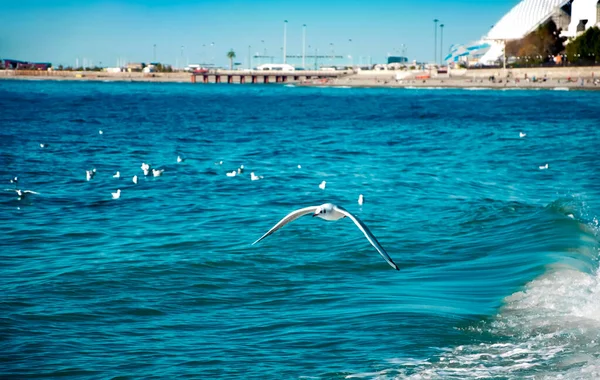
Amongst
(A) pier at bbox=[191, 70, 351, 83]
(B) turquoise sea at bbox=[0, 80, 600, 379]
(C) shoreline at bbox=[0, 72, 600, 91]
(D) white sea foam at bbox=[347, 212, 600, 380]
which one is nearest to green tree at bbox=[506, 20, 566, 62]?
(C) shoreline at bbox=[0, 72, 600, 91]

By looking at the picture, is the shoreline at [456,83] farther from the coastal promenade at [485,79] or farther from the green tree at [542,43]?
the green tree at [542,43]

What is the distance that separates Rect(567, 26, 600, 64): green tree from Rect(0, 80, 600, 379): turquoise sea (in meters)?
83.1

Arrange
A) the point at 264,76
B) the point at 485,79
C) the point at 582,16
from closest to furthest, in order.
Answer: the point at 582,16, the point at 485,79, the point at 264,76

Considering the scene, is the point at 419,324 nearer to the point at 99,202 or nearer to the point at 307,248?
the point at 307,248

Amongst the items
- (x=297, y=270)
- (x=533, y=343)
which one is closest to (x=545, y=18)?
(x=297, y=270)

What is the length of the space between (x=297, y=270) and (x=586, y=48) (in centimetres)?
10240

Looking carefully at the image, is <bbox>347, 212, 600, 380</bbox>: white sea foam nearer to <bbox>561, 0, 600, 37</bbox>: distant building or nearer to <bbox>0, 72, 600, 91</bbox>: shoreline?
<bbox>0, 72, 600, 91</bbox>: shoreline

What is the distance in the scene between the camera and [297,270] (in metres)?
13.5

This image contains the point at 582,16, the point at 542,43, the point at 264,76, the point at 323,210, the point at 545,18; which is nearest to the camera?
the point at 323,210

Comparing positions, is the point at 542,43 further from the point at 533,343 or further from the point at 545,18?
the point at 533,343

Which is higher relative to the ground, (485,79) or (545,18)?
(545,18)

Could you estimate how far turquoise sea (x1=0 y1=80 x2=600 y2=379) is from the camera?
9531 millimetres

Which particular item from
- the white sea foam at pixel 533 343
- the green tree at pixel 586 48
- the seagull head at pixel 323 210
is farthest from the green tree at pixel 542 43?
the seagull head at pixel 323 210

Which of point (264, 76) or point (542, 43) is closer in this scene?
point (542, 43)
